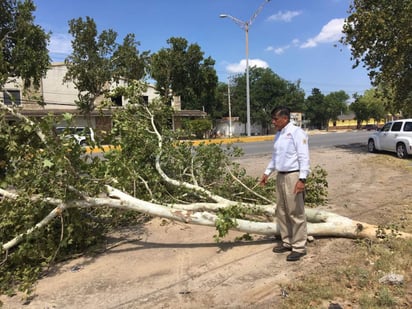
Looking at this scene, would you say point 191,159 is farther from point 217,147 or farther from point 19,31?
point 19,31

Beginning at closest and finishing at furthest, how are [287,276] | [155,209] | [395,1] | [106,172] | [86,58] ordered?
[287,276]
[155,209]
[106,172]
[395,1]
[86,58]

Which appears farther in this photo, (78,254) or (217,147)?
(217,147)

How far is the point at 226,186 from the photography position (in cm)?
666

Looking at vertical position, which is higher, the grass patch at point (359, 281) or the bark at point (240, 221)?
the bark at point (240, 221)

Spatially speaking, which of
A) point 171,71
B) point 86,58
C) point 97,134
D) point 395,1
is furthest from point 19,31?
point 171,71

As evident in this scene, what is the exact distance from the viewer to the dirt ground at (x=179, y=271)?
377cm

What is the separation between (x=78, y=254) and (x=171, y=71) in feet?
85.0

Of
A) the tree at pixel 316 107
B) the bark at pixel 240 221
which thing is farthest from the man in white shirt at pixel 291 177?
the tree at pixel 316 107

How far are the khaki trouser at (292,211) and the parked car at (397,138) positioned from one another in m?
11.7

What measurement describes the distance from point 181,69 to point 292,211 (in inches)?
1055

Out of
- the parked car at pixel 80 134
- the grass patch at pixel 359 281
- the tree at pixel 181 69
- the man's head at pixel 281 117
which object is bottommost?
the grass patch at pixel 359 281

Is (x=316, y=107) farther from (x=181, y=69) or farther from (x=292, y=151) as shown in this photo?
(x=292, y=151)

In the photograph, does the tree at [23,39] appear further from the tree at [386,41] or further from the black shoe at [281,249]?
the tree at [386,41]

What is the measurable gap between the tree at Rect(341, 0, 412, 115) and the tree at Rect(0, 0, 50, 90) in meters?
12.4
